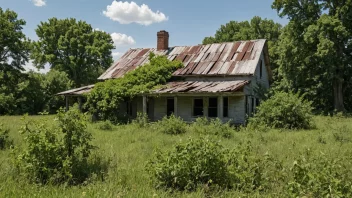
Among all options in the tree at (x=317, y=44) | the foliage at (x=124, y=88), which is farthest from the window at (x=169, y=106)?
the tree at (x=317, y=44)

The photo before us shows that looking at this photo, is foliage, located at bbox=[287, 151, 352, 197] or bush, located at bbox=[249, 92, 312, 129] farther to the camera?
bush, located at bbox=[249, 92, 312, 129]

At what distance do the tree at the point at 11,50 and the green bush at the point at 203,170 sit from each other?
3309cm

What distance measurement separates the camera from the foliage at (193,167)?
5.58 m

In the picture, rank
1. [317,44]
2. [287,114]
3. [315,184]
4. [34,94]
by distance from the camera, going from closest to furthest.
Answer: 1. [315,184]
2. [287,114]
3. [317,44]
4. [34,94]

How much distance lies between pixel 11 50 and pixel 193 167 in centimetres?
3763

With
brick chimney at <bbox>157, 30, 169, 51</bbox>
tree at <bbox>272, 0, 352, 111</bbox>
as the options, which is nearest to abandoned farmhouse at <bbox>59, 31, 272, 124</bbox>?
brick chimney at <bbox>157, 30, 169, 51</bbox>

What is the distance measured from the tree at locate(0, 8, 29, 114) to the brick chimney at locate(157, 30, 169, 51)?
721 inches

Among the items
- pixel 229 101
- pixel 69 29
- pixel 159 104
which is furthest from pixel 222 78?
pixel 69 29

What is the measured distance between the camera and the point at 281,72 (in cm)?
3000

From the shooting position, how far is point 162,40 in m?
27.1

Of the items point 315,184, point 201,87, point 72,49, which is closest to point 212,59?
point 201,87

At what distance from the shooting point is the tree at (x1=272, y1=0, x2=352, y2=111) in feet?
82.8

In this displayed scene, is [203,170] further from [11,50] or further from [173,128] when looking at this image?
[11,50]

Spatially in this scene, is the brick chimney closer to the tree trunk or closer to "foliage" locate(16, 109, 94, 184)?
the tree trunk
